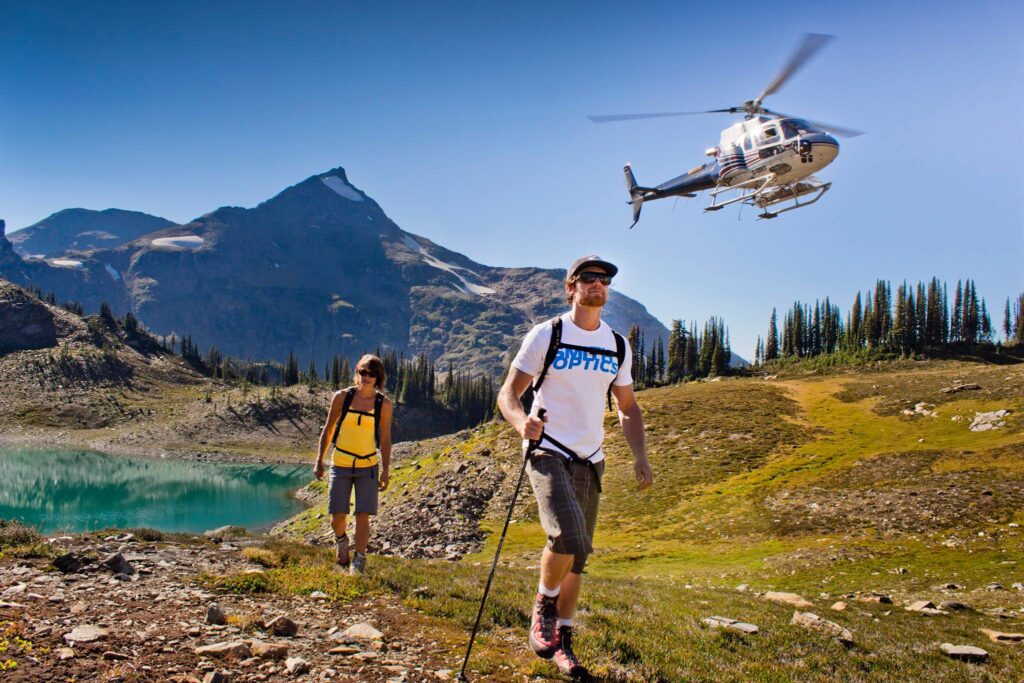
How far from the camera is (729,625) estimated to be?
880 cm

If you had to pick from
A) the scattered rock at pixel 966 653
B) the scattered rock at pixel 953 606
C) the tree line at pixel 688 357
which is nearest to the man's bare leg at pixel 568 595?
the scattered rock at pixel 966 653

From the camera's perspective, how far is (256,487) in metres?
76.1

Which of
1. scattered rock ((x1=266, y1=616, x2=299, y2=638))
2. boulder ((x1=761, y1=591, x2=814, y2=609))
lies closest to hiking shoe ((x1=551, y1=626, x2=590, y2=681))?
scattered rock ((x1=266, y1=616, x2=299, y2=638))

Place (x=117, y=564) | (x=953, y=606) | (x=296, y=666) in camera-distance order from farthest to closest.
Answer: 1. (x=953, y=606)
2. (x=117, y=564)
3. (x=296, y=666)

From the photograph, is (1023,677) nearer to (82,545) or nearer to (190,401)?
(82,545)

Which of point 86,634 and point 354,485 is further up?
point 354,485

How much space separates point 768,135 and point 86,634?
93.7 feet

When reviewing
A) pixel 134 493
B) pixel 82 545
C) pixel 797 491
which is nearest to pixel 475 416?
pixel 134 493

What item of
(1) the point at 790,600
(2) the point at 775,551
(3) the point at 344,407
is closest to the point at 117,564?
(3) the point at 344,407

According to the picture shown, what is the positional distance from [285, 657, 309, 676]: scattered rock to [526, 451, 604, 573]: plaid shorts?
2.42 meters

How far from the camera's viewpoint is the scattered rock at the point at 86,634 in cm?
544

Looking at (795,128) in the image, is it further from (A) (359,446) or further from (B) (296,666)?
(B) (296,666)

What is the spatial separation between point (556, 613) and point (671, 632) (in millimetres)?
3068

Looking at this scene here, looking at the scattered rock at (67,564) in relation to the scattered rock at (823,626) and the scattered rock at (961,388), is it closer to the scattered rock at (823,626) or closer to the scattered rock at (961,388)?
the scattered rock at (823,626)
